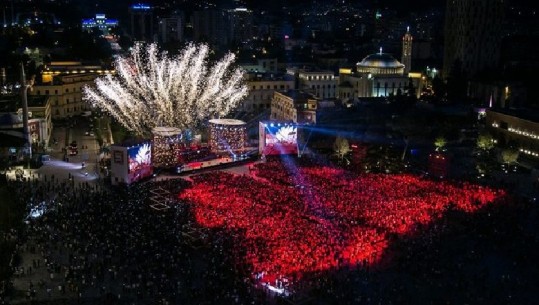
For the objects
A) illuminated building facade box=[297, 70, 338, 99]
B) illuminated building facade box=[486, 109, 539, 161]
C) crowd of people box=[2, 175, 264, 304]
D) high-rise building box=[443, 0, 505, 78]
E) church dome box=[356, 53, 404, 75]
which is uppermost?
high-rise building box=[443, 0, 505, 78]

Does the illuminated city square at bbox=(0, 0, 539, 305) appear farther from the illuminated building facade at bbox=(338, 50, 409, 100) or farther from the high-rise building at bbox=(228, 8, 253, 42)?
the high-rise building at bbox=(228, 8, 253, 42)

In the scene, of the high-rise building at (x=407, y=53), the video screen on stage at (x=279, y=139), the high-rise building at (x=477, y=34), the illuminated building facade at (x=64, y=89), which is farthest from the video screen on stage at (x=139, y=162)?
the high-rise building at (x=407, y=53)

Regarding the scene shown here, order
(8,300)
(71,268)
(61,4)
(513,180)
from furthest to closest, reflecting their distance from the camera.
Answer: (61,4) → (513,180) → (71,268) → (8,300)

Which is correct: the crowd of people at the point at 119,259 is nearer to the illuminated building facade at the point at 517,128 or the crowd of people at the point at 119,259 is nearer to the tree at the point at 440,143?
the tree at the point at 440,143

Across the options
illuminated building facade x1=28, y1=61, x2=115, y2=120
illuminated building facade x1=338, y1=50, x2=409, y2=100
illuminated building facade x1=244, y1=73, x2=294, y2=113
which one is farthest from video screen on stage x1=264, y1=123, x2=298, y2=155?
illuminated building facade x1=338, y1=50, x2=409, y2=100

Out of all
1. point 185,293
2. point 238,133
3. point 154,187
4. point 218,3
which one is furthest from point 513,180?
point 218,3

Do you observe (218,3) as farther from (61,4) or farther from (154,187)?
(154,187)

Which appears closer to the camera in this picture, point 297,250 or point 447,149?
point 297,250
